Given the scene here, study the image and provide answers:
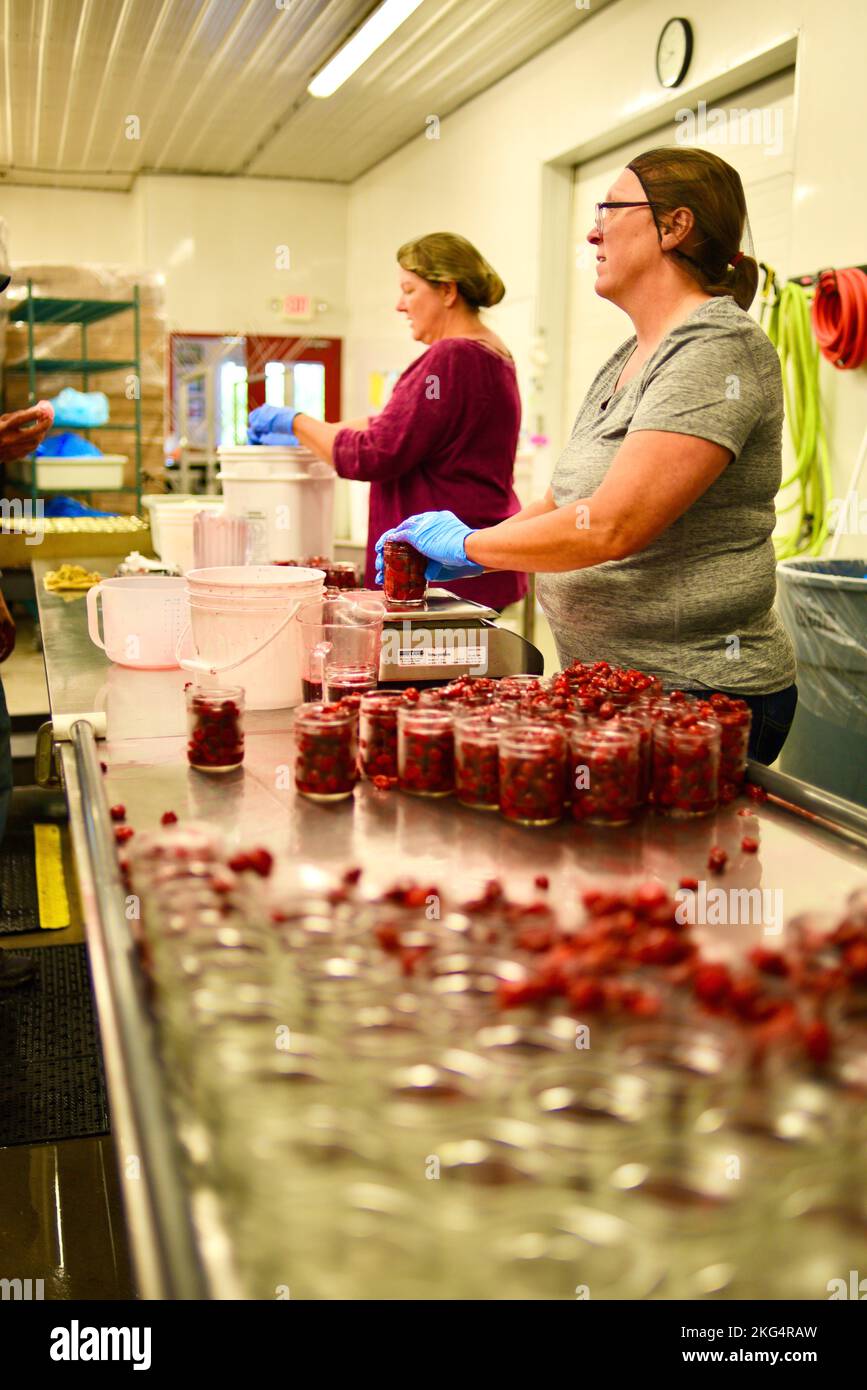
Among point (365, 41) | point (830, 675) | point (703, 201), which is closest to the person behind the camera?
point (703, 201)

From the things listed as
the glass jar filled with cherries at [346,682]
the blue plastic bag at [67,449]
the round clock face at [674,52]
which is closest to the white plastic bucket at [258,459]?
the glass jar filled with cherries at [346,682]

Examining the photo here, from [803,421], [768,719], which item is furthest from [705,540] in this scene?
[803,421]

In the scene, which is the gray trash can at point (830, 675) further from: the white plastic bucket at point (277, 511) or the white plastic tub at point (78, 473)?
the white plastic tub at point (78, 473)

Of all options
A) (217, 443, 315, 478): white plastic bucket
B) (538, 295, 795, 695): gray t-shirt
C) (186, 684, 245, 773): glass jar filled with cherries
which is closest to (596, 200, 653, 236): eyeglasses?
(538, 295, 795, 695): gray t-shirt

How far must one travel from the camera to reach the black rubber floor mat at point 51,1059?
92.2 inches

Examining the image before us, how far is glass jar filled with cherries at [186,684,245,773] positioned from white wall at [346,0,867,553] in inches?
129

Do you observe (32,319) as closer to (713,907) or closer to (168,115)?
(168,115)

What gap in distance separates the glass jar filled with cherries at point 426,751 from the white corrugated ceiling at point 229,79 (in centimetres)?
581

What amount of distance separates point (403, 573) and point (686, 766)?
81 centimetres

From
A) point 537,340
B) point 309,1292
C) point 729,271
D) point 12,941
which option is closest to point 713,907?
point 309,1292

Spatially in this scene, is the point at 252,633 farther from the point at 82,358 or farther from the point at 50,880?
the point at 82,358

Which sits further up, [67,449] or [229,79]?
[229,79]

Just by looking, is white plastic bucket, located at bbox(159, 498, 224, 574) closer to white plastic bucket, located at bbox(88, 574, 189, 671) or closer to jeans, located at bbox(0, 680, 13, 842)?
jeans, located at bbox(0, 680, 13, 842)

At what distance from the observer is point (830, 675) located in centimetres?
292
